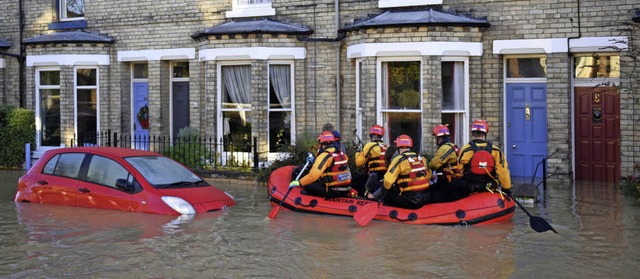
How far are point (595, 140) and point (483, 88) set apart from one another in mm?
2560

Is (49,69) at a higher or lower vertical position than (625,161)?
higher

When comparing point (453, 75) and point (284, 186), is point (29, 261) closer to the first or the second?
point (284, 186)

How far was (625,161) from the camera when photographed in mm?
16031

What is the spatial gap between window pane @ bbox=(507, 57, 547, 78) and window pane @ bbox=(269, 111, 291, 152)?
5267 millimetres

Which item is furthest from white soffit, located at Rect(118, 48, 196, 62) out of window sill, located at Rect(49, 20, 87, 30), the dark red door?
the dark red door

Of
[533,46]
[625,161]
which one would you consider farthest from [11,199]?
[625,161]

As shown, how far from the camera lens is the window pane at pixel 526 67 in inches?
671

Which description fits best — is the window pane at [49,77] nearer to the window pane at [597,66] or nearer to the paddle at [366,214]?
the paddle at [366,214]

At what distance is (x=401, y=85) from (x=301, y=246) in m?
7.62

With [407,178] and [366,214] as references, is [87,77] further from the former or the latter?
[407,178]

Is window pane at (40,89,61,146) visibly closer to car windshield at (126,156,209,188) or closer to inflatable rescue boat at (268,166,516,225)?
car windshield at (126,156,209,188)

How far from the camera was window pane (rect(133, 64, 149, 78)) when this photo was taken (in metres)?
21.5

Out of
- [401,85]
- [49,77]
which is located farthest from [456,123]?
[49,77]

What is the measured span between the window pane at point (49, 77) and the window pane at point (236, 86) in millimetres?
5320
